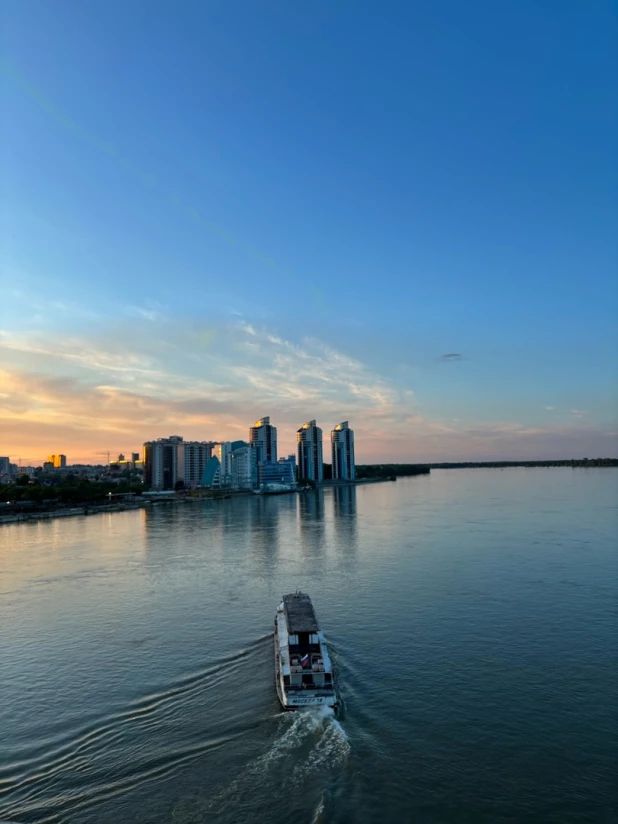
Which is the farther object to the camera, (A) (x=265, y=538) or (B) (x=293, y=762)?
(A) (x=265, y=538)

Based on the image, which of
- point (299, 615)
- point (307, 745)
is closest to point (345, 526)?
point (299, 615)

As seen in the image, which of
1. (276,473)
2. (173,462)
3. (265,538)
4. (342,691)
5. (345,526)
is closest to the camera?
(342,691)

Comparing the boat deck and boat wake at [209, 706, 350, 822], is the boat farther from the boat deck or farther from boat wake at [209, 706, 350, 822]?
boat wake at [209, 706, 350, 822]

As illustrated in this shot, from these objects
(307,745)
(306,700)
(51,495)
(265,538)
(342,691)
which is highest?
(51,495)

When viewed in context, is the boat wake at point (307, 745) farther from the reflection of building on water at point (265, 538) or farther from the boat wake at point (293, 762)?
the reflection of building on water at point (265, 538)

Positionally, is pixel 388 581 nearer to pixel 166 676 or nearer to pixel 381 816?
pixel 166 676

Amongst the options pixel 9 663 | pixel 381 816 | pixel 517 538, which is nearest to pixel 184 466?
pixel 517 538

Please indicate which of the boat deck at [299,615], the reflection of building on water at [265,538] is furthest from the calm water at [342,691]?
the reflection of building on water at [265,538]

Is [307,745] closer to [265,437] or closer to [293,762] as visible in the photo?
[293,762]
